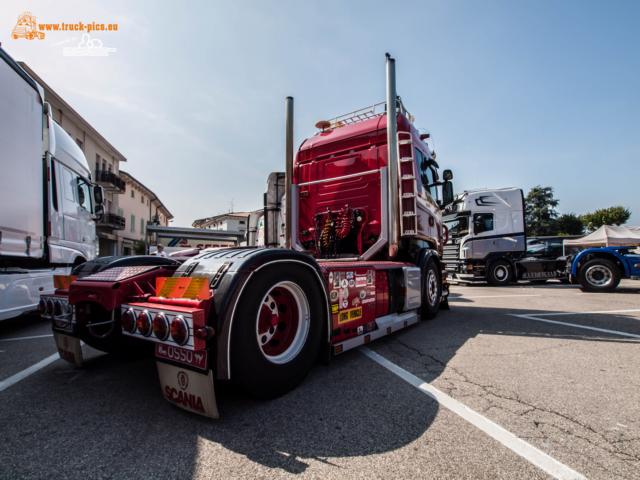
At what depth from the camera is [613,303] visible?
293 inches

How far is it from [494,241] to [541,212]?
53332 mm

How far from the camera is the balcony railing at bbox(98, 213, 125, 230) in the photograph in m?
28.5

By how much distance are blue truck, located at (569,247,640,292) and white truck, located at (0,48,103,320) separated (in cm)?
1319

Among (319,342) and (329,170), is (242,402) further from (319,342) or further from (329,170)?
(329,170)

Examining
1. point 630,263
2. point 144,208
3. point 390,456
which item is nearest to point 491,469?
point 390,456

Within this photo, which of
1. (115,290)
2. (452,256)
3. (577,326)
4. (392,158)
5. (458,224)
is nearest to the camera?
(115,290)

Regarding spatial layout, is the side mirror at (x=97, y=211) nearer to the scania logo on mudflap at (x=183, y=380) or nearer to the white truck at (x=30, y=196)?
the white truck at (x=30, y=196)

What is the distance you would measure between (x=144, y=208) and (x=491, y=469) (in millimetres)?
45392

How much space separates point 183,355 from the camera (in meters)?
1.99

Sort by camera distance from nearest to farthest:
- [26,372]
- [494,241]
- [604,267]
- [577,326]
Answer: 1. [26,372]
2. [577,326]
3. [604,267]
4. [494,241]

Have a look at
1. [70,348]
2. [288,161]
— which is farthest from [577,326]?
[70,348]

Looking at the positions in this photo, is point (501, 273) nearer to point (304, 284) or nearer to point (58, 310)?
point (304, 284)

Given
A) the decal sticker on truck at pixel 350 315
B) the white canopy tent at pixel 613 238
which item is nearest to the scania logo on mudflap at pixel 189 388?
the decal sticker on truck at pixel 350 315

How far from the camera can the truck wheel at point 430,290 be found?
17.6ft
